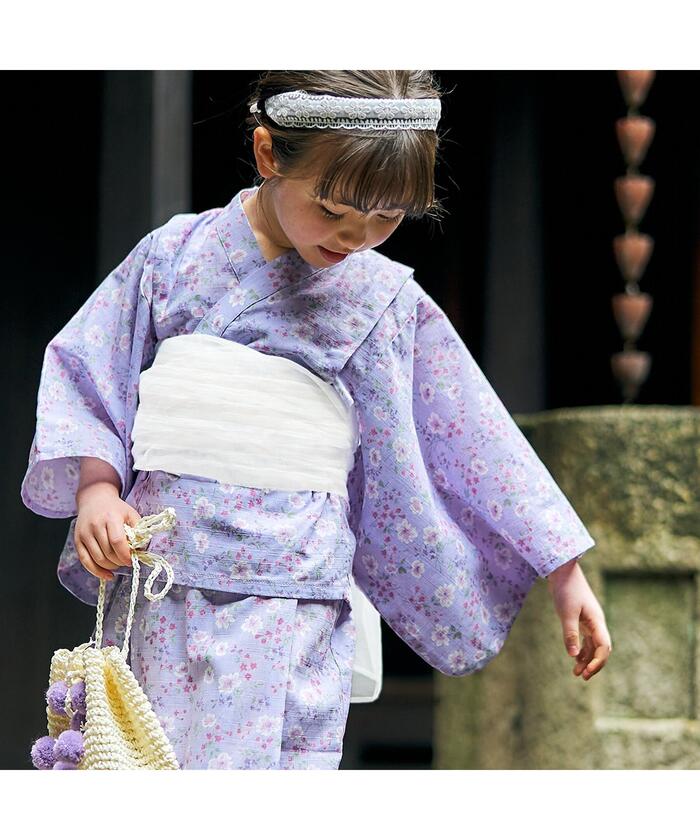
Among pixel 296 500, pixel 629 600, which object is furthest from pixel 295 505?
pixel 629 600

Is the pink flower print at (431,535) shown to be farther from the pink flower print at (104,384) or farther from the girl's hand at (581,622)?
the pink flower print at (104,384)

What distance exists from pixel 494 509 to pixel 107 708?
0.66 metres

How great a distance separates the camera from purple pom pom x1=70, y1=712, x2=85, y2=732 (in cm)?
185

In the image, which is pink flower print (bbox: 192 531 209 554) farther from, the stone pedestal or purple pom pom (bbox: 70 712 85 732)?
the stone pedestal

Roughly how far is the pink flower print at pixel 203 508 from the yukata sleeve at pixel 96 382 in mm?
124

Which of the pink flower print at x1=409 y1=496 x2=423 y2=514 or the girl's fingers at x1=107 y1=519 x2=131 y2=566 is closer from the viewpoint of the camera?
the girl's fingers at x1=107 y1=519 x2=131 y2=566

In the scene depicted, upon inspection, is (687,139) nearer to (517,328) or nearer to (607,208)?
(607,208)

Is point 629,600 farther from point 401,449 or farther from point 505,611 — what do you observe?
point 401,449

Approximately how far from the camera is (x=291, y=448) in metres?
1.95

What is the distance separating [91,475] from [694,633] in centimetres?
255

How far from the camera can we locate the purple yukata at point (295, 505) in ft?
6.20

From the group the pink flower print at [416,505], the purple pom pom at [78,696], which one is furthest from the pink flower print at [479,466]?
the purple pom pom at [78,696]

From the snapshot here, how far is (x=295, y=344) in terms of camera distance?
1.98 metres

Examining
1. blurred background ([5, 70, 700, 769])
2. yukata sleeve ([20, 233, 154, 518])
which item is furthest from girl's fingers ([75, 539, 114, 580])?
blurred background ([5, 70, 700, 769])
